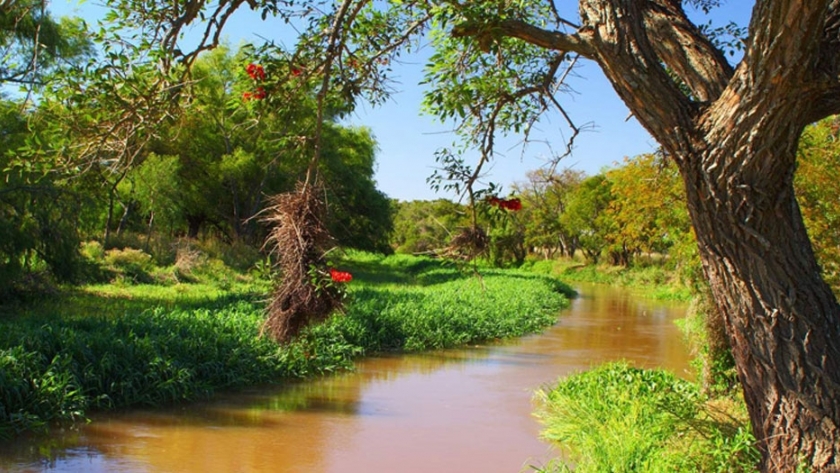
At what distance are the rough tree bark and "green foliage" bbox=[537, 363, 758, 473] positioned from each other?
0.98m

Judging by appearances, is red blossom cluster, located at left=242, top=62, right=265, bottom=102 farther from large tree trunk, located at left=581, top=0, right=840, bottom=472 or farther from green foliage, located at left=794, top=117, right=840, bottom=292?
green foliage, located at left=794, top=117, right=840, bottom=292

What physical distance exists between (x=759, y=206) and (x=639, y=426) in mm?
3173

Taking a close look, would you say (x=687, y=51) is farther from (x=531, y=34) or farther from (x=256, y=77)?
(x=256, y=77)

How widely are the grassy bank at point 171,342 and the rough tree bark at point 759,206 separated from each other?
120 centimetres

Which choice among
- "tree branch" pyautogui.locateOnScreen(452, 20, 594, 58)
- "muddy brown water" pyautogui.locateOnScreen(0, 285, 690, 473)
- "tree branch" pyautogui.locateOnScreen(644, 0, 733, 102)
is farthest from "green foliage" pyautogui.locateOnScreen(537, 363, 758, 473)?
"tree branch" pyautogui.locateOnScreen(452, 20, 594, 58)

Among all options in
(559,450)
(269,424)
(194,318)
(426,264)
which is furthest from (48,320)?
(426,264)

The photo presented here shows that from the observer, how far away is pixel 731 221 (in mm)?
3512

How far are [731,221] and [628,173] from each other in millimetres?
13934

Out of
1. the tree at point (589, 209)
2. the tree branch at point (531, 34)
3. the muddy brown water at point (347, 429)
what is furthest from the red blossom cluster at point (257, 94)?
the tree at point (589, 209)

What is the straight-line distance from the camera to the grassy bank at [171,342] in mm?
7230

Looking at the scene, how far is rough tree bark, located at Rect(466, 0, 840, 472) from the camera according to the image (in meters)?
3.33

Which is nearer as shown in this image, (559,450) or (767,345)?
(767,345)

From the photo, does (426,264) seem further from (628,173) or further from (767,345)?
(767,345)

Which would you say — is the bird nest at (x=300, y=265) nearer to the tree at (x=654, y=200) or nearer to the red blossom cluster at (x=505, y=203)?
the red blossom cluster at (x=505, y=203)
